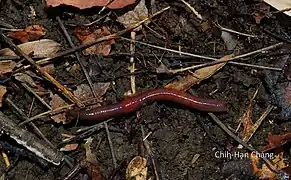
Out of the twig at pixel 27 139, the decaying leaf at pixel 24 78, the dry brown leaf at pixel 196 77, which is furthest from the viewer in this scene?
the dry brown leaf at pixel 196 77

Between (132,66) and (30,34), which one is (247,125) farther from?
(30,34)

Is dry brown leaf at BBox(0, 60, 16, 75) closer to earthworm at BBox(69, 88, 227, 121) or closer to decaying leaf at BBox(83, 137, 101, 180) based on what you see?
earthworm at BBox(69, 88, 227, 121)

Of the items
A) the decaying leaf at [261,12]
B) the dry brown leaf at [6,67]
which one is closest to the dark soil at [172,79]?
the decaying leaf at [261,12]

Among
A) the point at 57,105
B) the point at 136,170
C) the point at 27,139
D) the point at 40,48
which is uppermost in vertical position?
the point at 40,48

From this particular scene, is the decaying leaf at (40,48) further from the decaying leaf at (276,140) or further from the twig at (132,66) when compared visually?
the decaying leaf at (276,140)

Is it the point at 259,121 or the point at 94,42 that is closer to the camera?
the point at 94,42

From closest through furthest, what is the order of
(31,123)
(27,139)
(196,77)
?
(27,139), (31,123), (196,77)

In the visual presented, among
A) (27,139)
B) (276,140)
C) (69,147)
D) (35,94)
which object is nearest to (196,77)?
(276,140)
